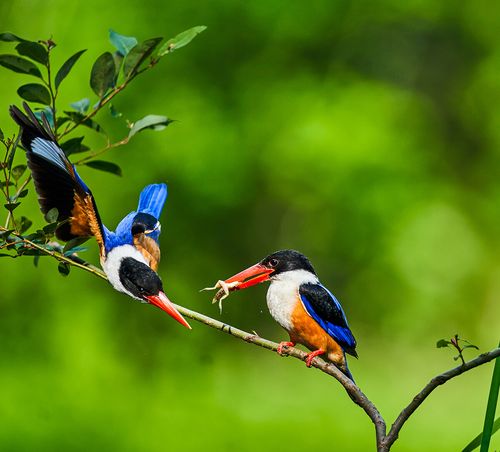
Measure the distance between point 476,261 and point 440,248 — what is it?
0.63ft

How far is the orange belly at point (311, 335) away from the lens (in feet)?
2.25

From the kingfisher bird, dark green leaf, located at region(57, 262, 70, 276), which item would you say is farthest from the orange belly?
dark green leaf, located at region(57, 262, 70, 276)

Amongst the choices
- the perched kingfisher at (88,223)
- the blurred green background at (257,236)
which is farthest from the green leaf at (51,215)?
the blurred green background at (257,236)

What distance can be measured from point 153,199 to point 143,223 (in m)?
0.14

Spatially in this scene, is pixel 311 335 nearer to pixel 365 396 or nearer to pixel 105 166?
pixel 365 396

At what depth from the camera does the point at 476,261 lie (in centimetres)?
332

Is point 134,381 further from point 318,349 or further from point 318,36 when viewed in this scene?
point 318,349

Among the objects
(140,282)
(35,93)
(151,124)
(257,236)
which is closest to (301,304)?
(140,282)

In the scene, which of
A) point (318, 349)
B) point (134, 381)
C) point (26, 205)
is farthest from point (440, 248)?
point (318, 349)

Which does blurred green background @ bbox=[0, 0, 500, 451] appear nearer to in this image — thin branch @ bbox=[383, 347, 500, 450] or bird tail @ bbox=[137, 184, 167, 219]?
bird tail @ bbox=[137, 184, 167, 219]

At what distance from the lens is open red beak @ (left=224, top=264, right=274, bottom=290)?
614mm

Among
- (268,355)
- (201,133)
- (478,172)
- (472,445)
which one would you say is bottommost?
(472,445)

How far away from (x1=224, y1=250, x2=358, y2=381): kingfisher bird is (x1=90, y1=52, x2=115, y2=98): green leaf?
0.25 metres

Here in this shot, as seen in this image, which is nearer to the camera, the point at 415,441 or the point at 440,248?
the point at 415,441
